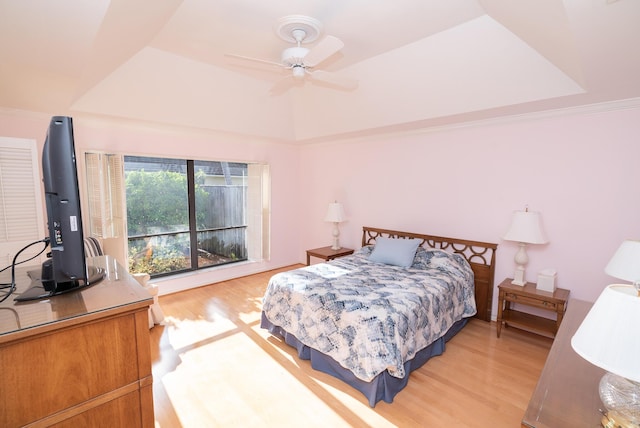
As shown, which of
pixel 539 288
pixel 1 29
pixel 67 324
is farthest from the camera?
pixel 539 288

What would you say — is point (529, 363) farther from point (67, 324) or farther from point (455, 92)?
point (67, 324)

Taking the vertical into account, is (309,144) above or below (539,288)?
above

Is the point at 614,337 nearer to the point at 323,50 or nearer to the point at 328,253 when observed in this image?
the point at 323,50

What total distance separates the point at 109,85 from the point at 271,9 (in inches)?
73.5

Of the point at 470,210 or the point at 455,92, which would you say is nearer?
the point at 455,92

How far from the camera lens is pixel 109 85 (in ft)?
9.66

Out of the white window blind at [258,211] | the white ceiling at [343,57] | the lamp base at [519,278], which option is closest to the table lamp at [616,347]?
the white ceiling at [343,57]

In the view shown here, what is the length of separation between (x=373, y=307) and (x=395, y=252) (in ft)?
4.47

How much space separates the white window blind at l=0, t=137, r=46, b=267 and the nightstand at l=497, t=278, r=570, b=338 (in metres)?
4.56

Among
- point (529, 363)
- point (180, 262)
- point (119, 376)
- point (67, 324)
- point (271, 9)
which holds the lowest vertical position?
point (529, 363)

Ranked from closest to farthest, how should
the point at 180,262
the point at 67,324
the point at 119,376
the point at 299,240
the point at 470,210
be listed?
the point at 67,324
the point at 119,376
the point at 470,210
the point at 180,262
the point at 299,240

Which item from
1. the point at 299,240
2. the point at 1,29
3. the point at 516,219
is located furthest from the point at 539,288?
the point at 1,29

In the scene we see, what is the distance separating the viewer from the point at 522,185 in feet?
10.3

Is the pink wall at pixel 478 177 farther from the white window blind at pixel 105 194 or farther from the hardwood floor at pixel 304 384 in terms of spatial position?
the hardwood floor at pixel 304 384
